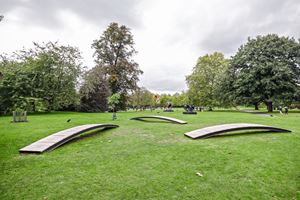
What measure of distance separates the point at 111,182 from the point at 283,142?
5.57 metres

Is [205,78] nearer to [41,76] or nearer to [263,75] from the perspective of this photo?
[263,75]

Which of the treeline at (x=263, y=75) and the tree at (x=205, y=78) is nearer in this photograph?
the treeline at (x=263, y=75)

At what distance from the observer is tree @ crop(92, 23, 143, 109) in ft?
87.9

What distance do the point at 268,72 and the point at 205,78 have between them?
9.95 meters

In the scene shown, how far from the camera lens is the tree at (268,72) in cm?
2042

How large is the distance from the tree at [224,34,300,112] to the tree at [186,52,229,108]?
5.43 meters

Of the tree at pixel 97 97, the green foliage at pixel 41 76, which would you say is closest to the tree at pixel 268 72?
the tree at pixel 97 97

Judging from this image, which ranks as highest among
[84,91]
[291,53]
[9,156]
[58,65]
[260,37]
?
[260,37]

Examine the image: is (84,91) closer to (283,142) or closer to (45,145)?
(45,145)

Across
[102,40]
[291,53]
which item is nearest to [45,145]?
[102,40]

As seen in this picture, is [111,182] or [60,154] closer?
[111,182]

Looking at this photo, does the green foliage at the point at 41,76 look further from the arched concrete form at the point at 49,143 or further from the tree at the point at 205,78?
the tree at the point at 205,78

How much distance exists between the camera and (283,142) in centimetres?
554

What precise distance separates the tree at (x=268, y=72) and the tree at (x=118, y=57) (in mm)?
14663
